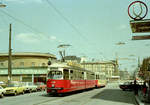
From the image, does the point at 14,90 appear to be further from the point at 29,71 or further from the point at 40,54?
the point at 40,54

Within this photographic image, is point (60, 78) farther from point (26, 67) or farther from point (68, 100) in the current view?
point (26, 67)

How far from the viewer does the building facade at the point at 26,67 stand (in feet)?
185

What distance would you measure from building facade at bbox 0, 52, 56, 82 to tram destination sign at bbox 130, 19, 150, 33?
37.4m

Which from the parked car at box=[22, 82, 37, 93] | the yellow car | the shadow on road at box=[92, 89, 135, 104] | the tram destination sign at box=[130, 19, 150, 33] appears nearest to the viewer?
the tram destination sign at box=[130, 19, 150, 33]

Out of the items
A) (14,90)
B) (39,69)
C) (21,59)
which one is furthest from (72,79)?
(21,59)

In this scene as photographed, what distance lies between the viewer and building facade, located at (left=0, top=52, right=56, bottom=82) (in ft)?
185

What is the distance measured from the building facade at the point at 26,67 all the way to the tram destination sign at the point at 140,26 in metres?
37.4

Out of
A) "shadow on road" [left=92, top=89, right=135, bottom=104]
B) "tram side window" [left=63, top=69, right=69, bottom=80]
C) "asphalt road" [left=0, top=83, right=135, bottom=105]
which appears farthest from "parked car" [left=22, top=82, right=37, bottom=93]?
"shadow on road" [left=92, top=89, right=135, bottom=104]

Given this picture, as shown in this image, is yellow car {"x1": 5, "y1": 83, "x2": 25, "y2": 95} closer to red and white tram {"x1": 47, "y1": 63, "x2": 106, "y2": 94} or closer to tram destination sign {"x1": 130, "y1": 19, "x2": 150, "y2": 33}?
red and white tram {"x1": 47, "y1": 63, "x2": 106, "y2": 94}

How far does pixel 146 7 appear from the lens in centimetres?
1483

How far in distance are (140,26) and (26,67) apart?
4273cm

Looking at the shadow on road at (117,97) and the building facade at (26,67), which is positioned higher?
the building facade at (26,67)

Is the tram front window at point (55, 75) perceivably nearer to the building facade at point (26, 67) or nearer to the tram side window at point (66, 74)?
the tram side window at point (66, 74)

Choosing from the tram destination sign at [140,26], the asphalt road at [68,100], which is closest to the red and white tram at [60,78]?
the asphalt road at [68,100]
